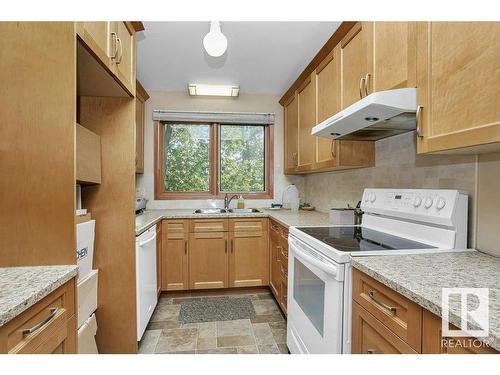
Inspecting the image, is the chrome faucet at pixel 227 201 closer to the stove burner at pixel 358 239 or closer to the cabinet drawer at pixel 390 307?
the stove burner at pixel 358 239

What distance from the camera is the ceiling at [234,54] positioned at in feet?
6.45

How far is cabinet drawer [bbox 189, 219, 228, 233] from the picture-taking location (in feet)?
8.89

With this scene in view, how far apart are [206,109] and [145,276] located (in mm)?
2141

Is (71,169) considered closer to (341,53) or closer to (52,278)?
(52,278)

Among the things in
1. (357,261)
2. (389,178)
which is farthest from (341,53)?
(357,261)

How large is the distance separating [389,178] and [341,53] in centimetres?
95

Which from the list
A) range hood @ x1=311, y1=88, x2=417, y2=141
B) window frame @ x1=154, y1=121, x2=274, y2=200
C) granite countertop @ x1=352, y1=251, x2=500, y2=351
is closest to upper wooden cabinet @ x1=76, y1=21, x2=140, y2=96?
range hood @ x1=311, y1=88, x2=417, y2=141

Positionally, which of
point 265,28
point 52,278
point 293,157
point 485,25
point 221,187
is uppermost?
point 265,28

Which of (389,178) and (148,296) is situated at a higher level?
(389,178)

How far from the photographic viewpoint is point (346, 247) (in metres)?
1.25

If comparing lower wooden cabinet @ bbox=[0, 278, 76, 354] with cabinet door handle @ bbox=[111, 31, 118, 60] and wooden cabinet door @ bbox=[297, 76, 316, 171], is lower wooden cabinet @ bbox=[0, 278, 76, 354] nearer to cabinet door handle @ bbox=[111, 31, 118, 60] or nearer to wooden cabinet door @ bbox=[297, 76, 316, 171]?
cabinet door handle @ bbox=[111, 31, 118, 60]

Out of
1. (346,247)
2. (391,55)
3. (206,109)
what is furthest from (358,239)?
(206,109)

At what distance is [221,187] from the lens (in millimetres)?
3391

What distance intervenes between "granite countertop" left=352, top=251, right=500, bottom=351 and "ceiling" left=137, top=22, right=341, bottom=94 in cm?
170
